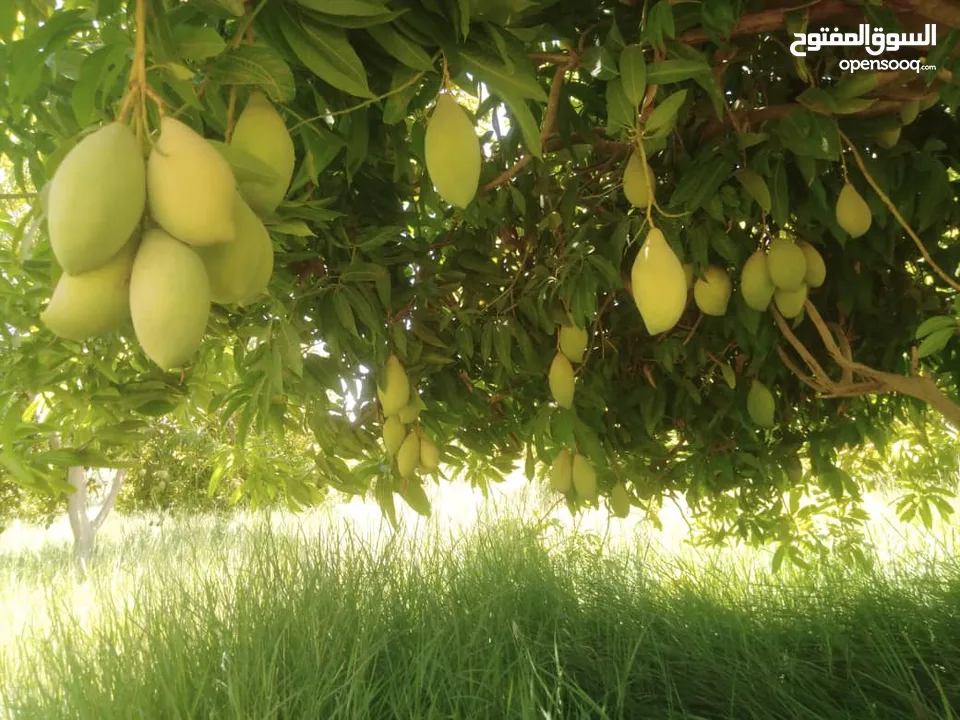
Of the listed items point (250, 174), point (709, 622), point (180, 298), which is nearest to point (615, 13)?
point (250, 174)

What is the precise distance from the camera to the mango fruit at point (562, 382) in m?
1.82

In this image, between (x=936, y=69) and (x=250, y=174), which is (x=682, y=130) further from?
(x=250, y=174)

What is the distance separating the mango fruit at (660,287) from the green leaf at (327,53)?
42 cm

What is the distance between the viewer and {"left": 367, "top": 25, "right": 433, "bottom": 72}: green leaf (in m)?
0.73

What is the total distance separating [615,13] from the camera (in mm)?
1203

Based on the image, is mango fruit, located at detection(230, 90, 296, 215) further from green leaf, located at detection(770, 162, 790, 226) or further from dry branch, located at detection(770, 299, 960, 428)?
dry branch, located at detection(770, 299, 960, 428)

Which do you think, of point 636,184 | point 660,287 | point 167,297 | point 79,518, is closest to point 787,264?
point 636,184

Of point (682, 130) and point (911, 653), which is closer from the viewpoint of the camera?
point (682, 130)

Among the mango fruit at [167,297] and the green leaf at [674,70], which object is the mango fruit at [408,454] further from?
the mango fruit at [167,297]

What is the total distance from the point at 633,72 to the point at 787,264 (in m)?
0.71

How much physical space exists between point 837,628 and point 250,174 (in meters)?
2.41

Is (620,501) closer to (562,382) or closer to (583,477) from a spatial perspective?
(583,477)

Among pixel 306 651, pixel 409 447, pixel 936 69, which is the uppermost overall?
pixel 936 69

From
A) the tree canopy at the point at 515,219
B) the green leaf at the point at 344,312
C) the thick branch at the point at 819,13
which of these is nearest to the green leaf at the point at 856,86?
the tree canopy at the point at 515,219
